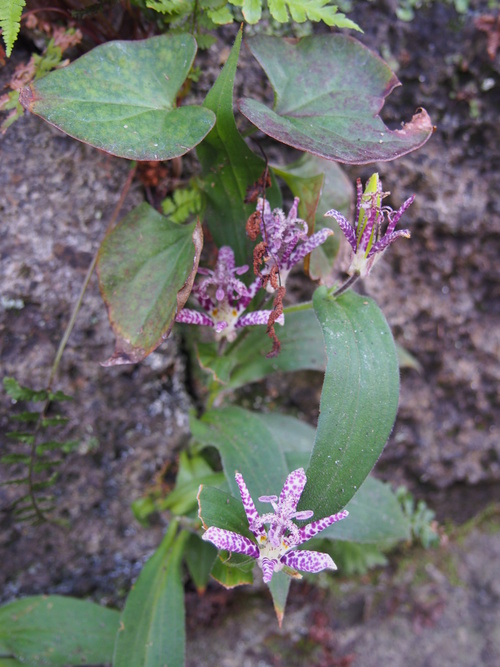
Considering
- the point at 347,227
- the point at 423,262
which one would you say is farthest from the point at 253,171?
the point at 423,262

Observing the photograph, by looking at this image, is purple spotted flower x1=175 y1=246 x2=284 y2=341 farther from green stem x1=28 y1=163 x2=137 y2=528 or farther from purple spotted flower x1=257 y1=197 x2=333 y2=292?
green stem x1=28 y1=163 x2=137 y2=528

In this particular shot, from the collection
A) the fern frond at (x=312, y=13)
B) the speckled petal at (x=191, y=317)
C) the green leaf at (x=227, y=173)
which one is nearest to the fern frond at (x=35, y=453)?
the speckled petal at (x=191, y=317)

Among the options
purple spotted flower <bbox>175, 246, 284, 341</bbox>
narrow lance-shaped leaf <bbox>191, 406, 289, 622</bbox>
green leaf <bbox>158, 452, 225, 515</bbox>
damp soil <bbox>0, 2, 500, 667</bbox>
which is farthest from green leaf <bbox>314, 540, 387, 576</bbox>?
purple spotted flower <bbox>175, 246, 284, 341</bbox>

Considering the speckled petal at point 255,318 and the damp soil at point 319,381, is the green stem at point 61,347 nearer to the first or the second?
the damp soil at point 319,381

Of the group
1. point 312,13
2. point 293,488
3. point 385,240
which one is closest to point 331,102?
point 312,13

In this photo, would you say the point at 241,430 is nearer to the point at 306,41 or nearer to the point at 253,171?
the point at 253,171
